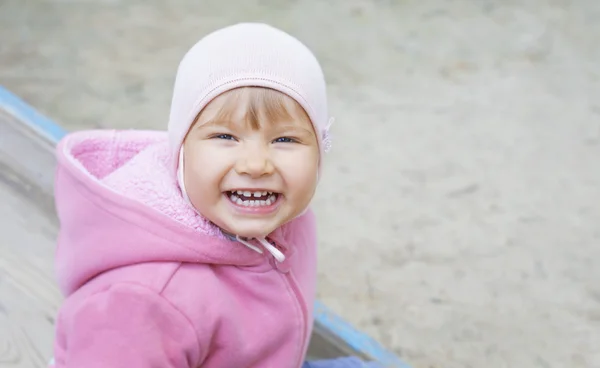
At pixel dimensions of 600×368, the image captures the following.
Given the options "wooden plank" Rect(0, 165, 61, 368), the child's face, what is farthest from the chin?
"wooden plank" Rect(0, 165, 61, 368)

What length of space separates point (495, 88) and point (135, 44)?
82cm

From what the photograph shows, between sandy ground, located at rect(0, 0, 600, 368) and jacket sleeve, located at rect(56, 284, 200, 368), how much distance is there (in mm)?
580

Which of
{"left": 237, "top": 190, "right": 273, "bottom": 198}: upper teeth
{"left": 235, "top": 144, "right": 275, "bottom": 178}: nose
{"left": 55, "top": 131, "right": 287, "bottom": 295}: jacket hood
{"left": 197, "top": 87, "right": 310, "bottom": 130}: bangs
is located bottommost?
{"left": 55, "top": 131, "right": 287, "bottom": 295}: jacket hood

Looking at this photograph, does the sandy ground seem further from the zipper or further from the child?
the child

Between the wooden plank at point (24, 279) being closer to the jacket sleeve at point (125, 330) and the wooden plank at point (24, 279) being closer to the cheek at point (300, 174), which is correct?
the jacket sleeve at point (125, 330)

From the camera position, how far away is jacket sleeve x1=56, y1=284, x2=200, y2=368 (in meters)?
0.60

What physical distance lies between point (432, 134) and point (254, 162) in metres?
1.01

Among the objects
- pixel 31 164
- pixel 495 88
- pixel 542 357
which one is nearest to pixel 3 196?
pixel 31 164

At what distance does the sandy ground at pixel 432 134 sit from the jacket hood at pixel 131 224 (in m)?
0.56

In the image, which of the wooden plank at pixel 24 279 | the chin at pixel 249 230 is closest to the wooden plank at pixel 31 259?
the wooden plank at pixel 24 279

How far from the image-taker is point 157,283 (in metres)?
0.62

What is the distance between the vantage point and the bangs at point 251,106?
60 cm

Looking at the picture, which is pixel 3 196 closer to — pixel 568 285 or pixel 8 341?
pixel 8 341

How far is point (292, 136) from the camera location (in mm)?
624
